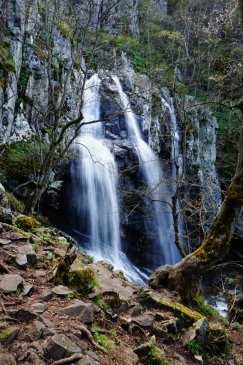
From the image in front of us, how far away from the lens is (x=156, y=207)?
2167cm

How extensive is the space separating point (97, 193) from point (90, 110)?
647 centimetres

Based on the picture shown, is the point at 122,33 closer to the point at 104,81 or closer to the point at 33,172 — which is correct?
the point at 104,81

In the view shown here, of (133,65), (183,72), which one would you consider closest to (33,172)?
(133,65)

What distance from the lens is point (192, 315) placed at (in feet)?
18.1

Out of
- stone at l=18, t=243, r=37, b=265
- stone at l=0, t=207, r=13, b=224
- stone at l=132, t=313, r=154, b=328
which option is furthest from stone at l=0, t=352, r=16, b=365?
stone at l=0, t=207, r=13, b=224

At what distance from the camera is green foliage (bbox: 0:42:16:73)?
14.1m

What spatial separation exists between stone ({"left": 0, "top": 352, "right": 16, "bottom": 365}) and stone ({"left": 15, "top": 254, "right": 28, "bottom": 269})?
2315 mm

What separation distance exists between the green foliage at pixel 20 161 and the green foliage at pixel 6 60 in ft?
10.3

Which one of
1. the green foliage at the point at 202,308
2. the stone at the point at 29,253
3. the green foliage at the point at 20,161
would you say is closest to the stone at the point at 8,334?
the stone at the point at 29,253

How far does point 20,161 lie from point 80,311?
10737 mm

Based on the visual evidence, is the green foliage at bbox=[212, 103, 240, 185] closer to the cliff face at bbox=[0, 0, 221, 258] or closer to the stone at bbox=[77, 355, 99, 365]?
the cliff face at bbox=[0, 0, 221, 258]

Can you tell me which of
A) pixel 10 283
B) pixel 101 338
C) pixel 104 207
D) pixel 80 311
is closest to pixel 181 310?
pixel 101 338

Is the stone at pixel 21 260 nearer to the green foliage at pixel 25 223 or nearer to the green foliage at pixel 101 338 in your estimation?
the green foliage at pixel 101 338

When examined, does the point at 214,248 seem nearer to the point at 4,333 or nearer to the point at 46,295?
the point at 46,295
